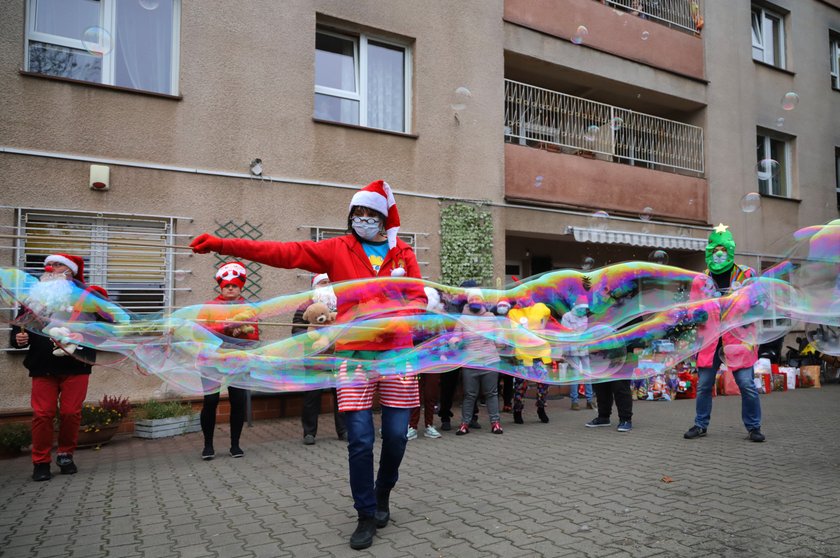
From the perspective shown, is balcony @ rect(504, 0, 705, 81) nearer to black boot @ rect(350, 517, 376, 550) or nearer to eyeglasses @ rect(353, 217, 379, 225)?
eyeglasses @ rect(353, 217, 379, 225)

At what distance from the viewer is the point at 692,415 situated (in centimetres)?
864

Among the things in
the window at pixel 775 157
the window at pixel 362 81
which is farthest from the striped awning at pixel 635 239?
the window at pixel 362 81

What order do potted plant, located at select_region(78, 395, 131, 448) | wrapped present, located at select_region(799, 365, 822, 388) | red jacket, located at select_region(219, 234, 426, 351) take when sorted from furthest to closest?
wrapped present, located at select_region(799, 365, 822, 388) < potted plant, located at select_region(78, 395, 131, 448) < red jacket, located at select_region(219, 234, 426, 351)

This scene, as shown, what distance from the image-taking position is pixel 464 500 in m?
4.37

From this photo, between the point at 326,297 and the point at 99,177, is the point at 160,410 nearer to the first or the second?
the point at 99,177

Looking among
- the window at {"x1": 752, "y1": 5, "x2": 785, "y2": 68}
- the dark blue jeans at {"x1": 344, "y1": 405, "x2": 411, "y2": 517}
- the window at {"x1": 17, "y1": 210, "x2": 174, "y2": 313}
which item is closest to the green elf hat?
the dark blue jeans at {"x1": 344, "y1": 405, "x2": 411, "y2": 517}

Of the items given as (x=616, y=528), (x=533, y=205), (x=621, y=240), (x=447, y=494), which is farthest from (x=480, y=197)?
(x=616, y=528)

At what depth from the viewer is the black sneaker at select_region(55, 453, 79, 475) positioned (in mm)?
5465

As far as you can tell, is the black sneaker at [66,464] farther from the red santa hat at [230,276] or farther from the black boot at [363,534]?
the black boot at [363,534]

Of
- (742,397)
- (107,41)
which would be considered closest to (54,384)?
(107,41)

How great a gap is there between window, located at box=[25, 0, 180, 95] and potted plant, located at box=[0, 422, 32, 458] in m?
4.49

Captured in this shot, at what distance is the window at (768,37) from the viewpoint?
52.4 feet

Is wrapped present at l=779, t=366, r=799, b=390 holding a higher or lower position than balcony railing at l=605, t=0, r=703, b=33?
lower

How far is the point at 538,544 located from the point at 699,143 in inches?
532
